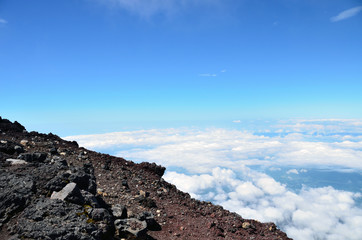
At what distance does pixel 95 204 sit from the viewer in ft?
26.4

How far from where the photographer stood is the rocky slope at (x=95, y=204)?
20.6 feet

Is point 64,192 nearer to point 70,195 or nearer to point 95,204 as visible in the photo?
point 70,195

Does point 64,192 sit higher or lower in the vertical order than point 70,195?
higher

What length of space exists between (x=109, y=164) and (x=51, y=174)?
8492 millimetres

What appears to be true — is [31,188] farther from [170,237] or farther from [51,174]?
[170,237]

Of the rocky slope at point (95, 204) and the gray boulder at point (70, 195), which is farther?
the gray boulder at point (70, 195)

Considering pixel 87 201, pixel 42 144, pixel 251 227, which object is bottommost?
pixel 251 227

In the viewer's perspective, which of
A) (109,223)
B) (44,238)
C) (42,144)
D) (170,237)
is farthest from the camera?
(42,144)

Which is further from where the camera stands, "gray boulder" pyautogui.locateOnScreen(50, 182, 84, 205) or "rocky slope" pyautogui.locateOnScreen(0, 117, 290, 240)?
"gray boulder" pyautogui.locateOnScreen(50, 182, 84, 205)

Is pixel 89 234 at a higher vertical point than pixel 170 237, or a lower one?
higher

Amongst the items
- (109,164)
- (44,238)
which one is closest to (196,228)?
(44,238)

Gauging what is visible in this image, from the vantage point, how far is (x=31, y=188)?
7.40 metres

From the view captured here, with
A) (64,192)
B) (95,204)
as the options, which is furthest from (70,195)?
(95,204)

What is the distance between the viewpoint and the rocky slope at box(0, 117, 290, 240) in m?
6.28
